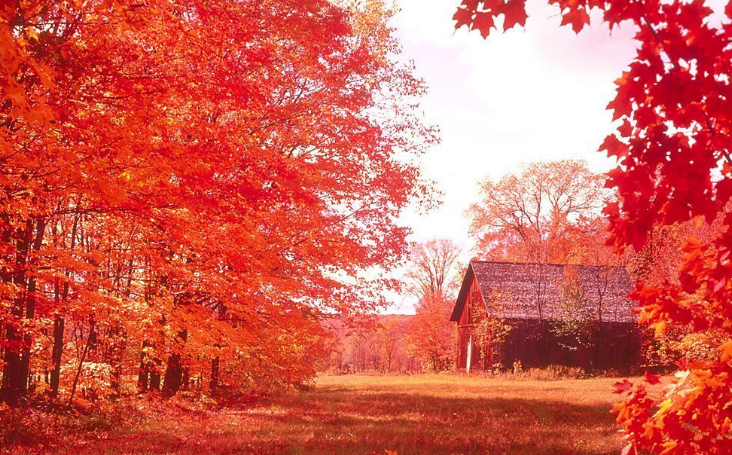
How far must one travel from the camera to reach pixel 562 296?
116ft

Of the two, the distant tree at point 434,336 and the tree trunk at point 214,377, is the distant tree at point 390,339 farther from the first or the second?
the tree trunk at point 214,377

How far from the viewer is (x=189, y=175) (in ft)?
29.4

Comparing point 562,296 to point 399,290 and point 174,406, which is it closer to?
point 399,290

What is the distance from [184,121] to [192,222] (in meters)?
2.18

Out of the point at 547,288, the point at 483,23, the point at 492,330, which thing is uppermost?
the point at 547,288

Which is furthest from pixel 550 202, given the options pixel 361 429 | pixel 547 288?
pixel 361 429

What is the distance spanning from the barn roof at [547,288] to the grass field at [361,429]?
1899 centimetres

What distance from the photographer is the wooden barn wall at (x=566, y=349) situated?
3550 centimetres

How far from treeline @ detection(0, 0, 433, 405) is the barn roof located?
20.1 metres

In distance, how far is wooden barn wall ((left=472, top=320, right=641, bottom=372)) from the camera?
116 feet

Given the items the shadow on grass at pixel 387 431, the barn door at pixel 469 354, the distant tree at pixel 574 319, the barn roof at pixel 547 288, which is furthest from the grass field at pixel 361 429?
the barn door at pixel 469 354

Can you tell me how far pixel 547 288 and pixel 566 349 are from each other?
435 cm

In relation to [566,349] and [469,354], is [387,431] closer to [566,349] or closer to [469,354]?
[566,349]

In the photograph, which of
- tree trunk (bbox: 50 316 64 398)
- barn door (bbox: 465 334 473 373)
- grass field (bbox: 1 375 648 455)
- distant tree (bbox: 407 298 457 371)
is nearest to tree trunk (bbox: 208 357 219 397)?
grass field (bbox: 1 375 648 455)
